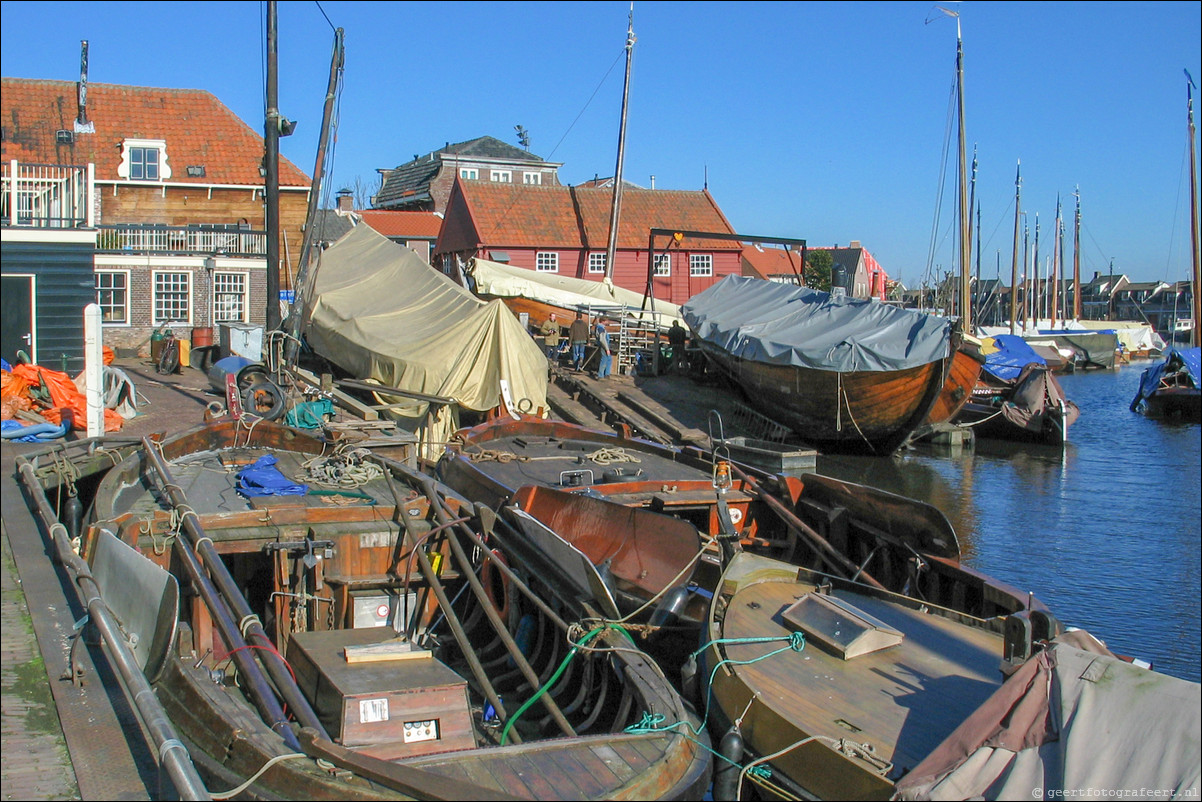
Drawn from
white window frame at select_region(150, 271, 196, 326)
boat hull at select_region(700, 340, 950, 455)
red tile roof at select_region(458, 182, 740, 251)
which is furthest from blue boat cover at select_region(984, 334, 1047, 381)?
white window frame at select_region(150, 271, 196, 326)

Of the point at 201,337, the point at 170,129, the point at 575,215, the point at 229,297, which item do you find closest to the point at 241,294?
the point at 229,297

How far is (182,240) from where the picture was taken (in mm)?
28000

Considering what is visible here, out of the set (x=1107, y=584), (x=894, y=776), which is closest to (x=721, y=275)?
(x=1107, y=584)

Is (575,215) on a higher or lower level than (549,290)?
higher

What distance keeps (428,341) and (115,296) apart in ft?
40.8

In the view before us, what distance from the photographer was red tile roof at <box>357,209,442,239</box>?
49.8 m

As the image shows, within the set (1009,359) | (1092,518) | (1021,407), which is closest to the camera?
(1092,518)

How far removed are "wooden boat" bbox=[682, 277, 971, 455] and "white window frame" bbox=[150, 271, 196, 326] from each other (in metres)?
13.8

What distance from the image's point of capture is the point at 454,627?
7.02 metres

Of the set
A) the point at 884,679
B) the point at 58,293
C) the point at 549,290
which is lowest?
the point at 884,679

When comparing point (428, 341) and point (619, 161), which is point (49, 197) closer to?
point (428, 341)

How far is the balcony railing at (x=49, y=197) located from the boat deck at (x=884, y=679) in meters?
15.9

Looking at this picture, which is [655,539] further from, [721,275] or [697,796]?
[721,275]

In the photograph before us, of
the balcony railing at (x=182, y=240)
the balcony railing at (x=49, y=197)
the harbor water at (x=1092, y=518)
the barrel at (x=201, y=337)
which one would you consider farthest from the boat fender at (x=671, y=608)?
the balcony railing at (x=182, y=240)
